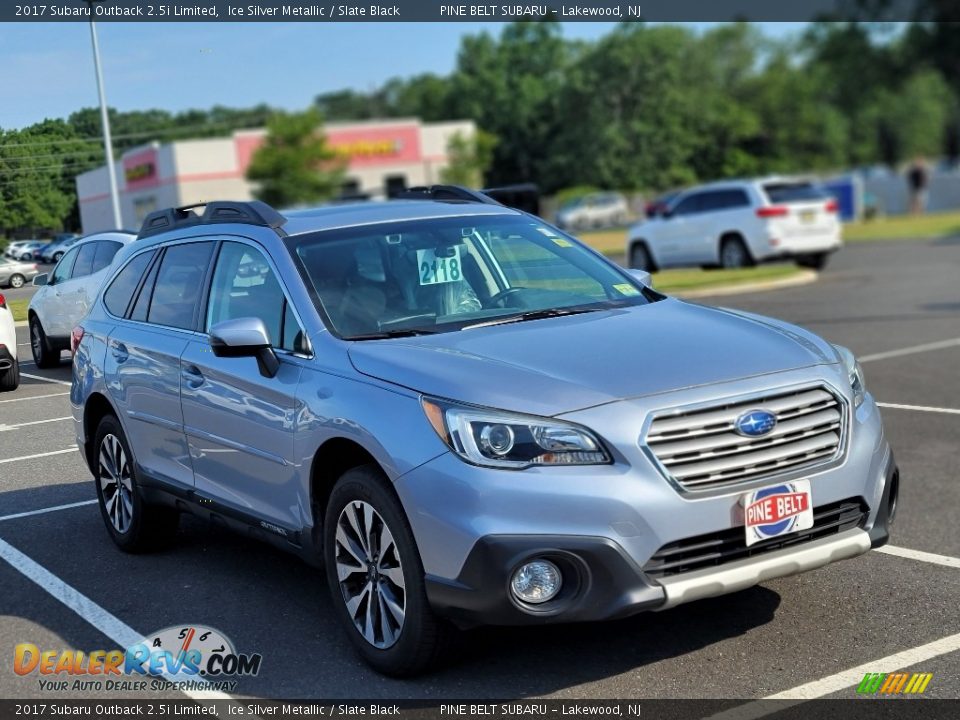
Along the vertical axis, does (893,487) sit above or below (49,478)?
above

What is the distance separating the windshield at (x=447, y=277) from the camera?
5426mm

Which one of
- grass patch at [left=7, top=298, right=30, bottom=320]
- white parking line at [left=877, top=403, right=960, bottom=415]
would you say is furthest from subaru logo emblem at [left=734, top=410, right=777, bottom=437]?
white parking line at [left=877, top=403, right=960, bottom=415]

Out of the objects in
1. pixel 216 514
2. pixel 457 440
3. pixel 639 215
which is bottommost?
pixel 639 215

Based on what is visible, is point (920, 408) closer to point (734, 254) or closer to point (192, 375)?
point (192, 375)

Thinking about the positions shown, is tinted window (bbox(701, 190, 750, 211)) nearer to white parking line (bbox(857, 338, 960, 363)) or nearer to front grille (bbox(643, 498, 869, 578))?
white parking line (bbox(857, 338, 960, 363))

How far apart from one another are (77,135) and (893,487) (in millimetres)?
8163

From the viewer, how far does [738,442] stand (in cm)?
446

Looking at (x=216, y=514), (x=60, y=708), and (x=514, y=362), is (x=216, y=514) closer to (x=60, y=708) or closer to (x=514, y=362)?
(x=60, y=708)

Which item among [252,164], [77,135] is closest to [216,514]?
[77,135]

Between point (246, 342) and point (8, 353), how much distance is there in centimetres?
404

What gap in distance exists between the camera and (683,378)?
453 cm

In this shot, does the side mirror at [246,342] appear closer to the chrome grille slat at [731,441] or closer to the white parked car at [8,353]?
the chrome grille slat at [731,441]

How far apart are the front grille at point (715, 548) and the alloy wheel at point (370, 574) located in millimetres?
953

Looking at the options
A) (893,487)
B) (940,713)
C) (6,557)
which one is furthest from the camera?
(6,557)
